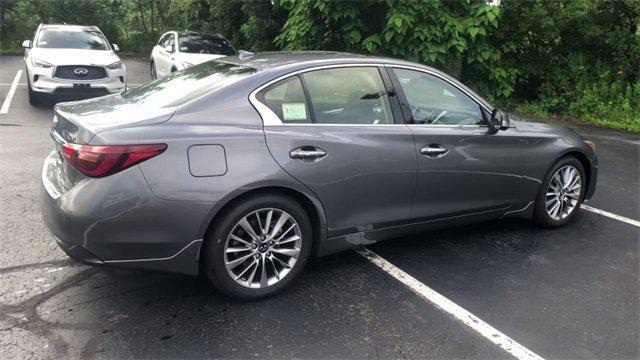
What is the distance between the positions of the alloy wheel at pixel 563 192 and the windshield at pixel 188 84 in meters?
2.93

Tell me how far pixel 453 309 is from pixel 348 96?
161 centimetres

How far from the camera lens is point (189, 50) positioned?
499 inches

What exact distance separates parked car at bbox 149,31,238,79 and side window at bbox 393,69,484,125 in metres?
8.57

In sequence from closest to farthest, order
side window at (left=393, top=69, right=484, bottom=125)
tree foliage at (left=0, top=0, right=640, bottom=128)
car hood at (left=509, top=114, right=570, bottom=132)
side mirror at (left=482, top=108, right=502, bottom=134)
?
side window at (left=393, top=69, right=484, bottom=125) < side mirror at (left=482, top=108, right=502, bottom=134) < car hood at (left=509, top=114, right=570, bottom=132) < tree foliage at (left=0, top=0, right=640, bottom=128)

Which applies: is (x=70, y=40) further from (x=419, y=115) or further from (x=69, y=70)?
(x=419, y=115)

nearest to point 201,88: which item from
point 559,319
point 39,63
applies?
point 559,319

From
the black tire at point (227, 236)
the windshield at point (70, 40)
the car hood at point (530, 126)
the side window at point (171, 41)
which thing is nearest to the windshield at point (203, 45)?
the side window at point (171, 41)

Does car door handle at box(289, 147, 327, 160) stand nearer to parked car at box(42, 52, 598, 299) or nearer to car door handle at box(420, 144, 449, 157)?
parked car at box(42, 52, 598, 299)

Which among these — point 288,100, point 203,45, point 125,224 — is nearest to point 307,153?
Result: point 288,100

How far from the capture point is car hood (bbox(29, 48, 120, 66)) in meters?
10.4

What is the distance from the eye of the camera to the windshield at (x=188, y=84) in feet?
12.0

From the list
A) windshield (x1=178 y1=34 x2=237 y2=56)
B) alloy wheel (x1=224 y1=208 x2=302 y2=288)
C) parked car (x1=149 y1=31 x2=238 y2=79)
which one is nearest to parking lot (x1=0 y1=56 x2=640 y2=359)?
alloy wheel (x1=224 y1=208 x2=302 y2=288)

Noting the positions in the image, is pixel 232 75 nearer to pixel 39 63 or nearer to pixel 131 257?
pixel 131 257

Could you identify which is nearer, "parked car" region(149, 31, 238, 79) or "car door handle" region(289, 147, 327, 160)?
"car door handle" region(289, 147, 327, 160)
